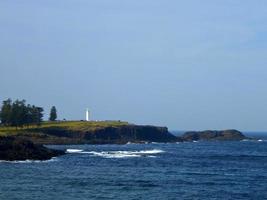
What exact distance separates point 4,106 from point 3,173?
121m

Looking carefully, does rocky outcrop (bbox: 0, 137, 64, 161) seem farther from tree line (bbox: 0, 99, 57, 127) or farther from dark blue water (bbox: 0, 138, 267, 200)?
tree line (bbox: 0, 99, 57, 127)

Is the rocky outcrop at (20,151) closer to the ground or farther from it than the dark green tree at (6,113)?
closer to the ground

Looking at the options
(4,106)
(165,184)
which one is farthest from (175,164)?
(4,106)

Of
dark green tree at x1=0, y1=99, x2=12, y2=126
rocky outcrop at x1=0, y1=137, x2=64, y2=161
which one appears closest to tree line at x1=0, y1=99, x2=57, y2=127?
dark green tree at x1=0, y1=99, x2=12, y2=126

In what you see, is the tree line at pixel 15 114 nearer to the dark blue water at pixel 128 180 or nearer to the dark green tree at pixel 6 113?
the dark green tree at pixel 6 113

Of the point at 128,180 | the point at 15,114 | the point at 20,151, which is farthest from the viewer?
the point at 15,114

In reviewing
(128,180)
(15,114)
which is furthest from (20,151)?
(15,114)

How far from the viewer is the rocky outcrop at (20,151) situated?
10656cm

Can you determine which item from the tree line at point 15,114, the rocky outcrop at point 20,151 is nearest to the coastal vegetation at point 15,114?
the tree line at point 15,114

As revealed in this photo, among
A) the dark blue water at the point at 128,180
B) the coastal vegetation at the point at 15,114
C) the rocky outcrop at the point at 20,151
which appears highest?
the coastal vegetation at the point at 15,114

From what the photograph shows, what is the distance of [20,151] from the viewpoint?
109312 millimetres

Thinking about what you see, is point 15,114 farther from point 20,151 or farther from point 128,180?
point 128,180

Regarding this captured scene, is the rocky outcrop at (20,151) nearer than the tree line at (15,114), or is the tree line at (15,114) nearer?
the rocky outcrop at (20,151)

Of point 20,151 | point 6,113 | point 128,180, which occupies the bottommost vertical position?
point 128,180
